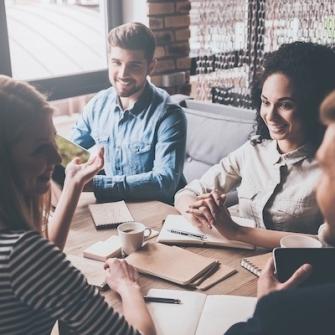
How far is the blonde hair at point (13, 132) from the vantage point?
97cm

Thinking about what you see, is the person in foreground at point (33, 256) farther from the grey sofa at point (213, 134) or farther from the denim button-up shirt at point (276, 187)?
the grey sofa at point (213, 134)

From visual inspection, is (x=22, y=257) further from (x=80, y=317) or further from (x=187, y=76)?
(x=187, y=76)

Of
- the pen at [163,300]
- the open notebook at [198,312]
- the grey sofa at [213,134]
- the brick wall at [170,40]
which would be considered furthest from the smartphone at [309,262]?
the brick wall at [170,40]

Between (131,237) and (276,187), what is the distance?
23.8 inches

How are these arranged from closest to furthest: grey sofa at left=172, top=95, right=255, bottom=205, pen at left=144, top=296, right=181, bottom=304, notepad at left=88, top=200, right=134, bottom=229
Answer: pen at left=144, top=296, right=181, bottom=304 < notepad at left=88, top=200, right=134, bottom=229 < grey sofa at left=172, top=95, right=255, bottom=205

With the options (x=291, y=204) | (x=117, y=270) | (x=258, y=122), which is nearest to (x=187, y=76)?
(x=258, y=122)

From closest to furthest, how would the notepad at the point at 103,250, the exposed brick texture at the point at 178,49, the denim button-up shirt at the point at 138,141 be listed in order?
the notepad at the point at 103,250 → the denim button-up shirt at the point at 138,141 → the exposed brick texture at the point at 178,49

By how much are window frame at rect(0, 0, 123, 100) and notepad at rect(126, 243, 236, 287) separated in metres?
1.70

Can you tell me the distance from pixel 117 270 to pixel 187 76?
2417 mm

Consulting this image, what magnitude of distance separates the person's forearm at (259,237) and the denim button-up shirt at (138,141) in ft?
1.83

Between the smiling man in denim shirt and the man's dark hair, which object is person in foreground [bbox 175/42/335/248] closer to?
the smiling man in denim shirt

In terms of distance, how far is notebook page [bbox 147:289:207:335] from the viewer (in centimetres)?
111

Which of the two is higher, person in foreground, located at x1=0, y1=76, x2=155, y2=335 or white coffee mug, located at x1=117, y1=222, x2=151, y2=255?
person in foreground, located at x1=0, y1=76, x2=155, y2=335

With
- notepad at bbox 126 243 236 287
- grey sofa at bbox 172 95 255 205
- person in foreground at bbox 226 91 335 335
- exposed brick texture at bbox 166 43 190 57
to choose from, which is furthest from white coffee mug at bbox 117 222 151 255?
exposed brick texture at bbox 166 43 190 57
